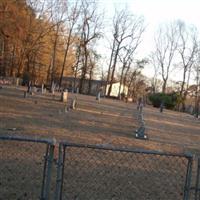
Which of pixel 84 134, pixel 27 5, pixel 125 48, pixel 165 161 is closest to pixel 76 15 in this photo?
pixel 125 48

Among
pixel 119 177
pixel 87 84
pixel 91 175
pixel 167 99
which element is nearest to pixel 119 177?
pixel 119 177

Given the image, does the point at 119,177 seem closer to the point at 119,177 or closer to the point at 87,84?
the point at 119,177

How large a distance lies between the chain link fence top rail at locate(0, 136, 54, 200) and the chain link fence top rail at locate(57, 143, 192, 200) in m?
0.36

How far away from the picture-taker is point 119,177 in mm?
8484

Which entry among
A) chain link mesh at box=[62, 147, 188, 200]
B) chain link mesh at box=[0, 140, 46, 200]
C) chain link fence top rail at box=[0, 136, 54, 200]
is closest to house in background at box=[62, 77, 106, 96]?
chain link mesh at box=[62, 147, 188, 200]

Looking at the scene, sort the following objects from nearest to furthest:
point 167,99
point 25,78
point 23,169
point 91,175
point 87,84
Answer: point 23,169 → point 91,175 → point 167,99 → point 25,78 → point 87,84

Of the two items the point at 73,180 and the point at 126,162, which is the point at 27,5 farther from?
the point at 73,180

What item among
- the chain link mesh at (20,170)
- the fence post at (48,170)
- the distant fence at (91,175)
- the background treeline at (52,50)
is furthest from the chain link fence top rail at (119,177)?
the background treeline at (52,50)

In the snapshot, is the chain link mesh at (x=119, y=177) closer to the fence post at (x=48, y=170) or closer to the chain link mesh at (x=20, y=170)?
the chain link mesh at (x=20, y=170)

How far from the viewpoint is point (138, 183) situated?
26.8ft

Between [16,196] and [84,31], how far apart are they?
6199cm

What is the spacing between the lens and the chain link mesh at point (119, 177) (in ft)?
23.7

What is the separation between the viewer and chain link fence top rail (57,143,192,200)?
7.11m

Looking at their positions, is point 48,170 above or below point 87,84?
below
